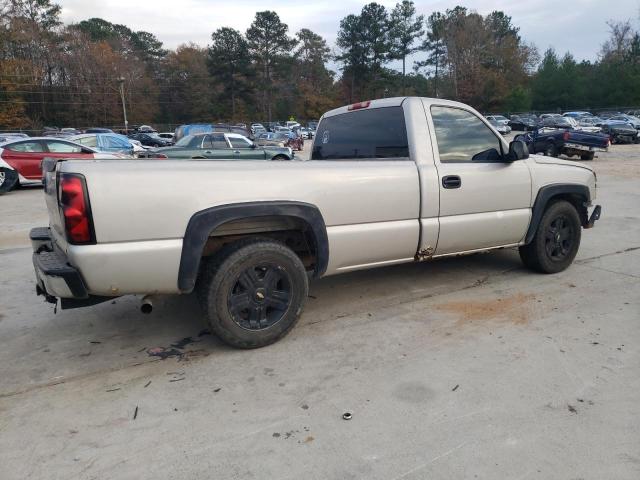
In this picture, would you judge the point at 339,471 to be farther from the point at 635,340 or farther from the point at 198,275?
the point at 635,340

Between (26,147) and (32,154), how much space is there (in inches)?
9.5

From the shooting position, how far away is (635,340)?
11.9 ft

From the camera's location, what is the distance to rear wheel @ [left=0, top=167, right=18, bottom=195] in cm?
1267

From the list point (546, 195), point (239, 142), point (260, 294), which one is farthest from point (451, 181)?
point (239, 142)

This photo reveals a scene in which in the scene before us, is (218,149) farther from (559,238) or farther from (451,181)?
(451,181)

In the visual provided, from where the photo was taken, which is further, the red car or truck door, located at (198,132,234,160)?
truck door, located at (198,132,234,160)

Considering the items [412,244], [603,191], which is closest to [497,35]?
[603,191]

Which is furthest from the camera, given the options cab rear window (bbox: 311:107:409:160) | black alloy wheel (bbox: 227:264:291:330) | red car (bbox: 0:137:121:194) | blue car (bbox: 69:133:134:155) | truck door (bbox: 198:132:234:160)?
blue car (bbox: 69:133:134:155)

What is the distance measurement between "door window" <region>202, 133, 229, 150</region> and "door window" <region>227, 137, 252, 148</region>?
302 mm

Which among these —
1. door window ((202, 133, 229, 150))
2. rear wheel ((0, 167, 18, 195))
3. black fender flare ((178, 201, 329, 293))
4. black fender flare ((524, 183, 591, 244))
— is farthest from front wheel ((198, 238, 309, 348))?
door window ((202, 133, 229, 150))

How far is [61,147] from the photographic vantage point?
1397 cm

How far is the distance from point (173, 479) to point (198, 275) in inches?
58.6

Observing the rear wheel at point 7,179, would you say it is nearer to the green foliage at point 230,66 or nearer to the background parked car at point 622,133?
the background parked car at point 622,133

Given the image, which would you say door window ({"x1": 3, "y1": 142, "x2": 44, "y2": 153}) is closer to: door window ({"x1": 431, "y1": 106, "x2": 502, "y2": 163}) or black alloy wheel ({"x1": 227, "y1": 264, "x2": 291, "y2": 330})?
black alloy wheel ({"x1": 227, "y1": 264, "x2": 291, "y2": 330})
